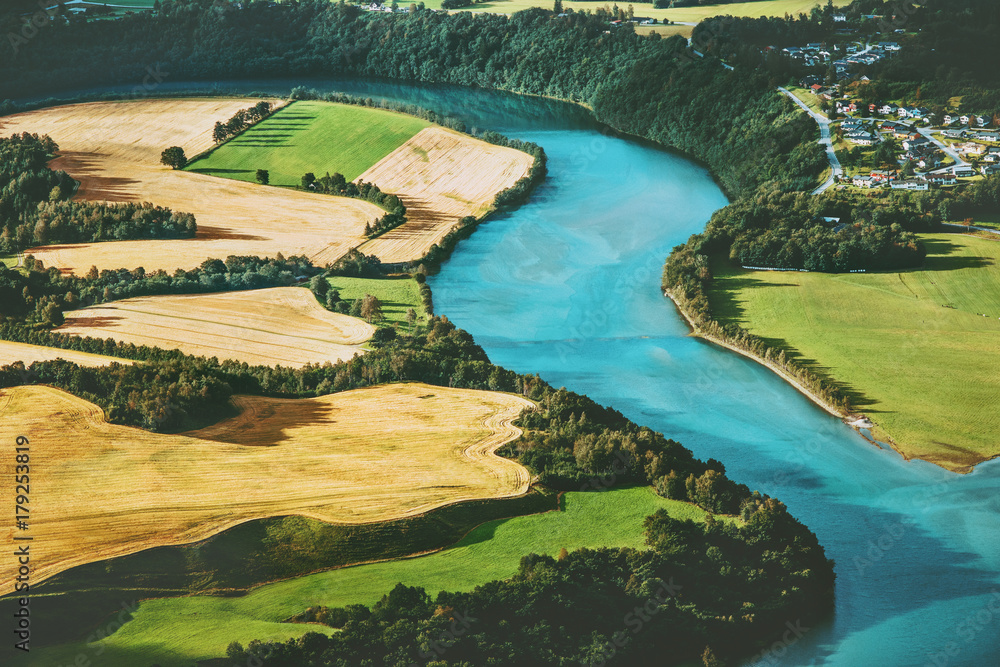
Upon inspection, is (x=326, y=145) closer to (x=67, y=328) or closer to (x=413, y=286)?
(x=413, y=286)

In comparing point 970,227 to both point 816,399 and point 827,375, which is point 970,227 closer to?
point 827,375

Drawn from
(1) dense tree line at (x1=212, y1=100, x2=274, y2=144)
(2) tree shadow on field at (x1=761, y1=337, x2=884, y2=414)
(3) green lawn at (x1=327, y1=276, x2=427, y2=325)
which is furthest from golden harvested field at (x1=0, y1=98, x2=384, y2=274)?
(2) tree shadow on field at (x1=761, y1=337, x2=884, y2=414)

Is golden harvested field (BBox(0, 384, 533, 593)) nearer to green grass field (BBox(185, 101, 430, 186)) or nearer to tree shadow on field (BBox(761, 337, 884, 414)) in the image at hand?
tree shadow on field (BBox(761, 337, 884, 414))

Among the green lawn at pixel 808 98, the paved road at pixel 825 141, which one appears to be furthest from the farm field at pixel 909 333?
the green lawn at pixel 808 98

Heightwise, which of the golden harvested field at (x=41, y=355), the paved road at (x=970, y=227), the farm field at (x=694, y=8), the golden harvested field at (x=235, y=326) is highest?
the farm field at (x=694, y=8)

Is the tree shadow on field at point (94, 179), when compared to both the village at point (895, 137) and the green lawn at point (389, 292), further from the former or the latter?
the village at point (895, 137)

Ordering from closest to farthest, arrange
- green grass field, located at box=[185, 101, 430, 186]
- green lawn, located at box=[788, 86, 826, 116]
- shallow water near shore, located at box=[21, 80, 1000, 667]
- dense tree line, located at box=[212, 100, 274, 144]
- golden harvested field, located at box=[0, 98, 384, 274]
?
shallow water near shore, located at box=[21, 80, 1000, 667], golden harvested field, located at box=[0, 98, 384, 274], green grass field, located at box=[185, 101, 430, 186], green lawn, located at box=[788, 86, 826, 116], dense tree line, located at box=[212, 100, 274, 144]

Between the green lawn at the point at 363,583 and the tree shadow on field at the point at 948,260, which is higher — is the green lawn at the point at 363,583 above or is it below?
below
